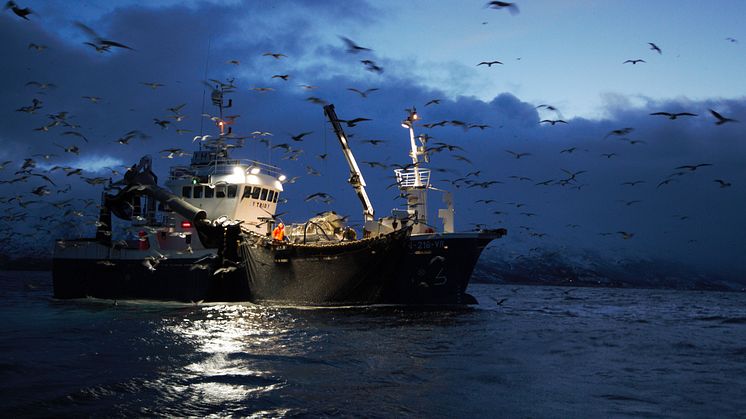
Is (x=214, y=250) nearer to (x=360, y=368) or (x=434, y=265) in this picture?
(x=434, y=265)

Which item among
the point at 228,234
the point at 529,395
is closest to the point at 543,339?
the point at 529,395

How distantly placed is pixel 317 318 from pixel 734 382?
16.4 meters

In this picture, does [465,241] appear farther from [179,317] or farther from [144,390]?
[144,390]

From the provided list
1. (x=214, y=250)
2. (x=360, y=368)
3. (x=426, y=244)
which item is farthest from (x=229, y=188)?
(x=360, y=368)

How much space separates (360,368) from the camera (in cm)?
1359

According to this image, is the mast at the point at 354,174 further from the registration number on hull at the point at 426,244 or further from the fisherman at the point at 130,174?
the fisherman at the point at 130,174

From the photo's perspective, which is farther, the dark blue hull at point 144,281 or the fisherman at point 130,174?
the fisherman at point 130,174

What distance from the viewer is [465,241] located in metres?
27.8

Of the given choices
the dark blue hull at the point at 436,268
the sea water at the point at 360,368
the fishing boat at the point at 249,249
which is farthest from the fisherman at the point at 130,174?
the dark blue hull at the point at 436,268

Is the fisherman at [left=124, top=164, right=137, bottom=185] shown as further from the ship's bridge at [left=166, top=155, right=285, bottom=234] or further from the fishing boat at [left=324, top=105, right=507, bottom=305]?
the fishing boat at [left=324, top=105, right=507, bottom=305]

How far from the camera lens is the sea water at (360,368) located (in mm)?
9883

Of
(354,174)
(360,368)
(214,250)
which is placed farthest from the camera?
(354,174)

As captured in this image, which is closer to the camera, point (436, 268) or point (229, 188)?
point (436, 268)

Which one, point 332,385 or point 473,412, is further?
point 332,385
